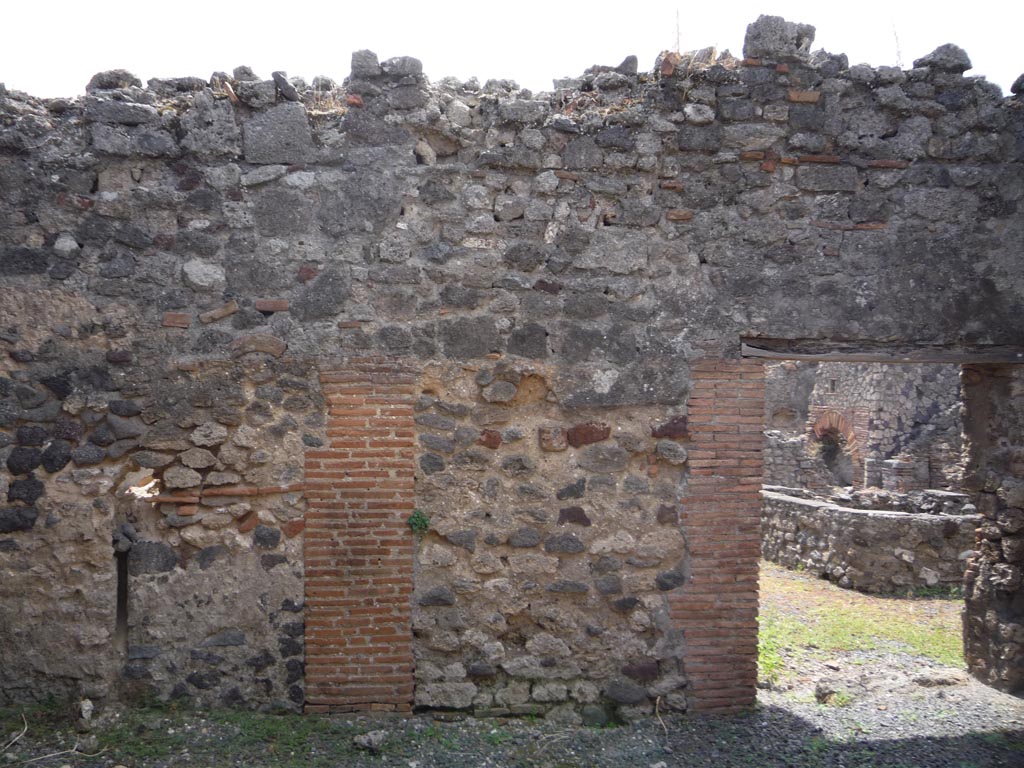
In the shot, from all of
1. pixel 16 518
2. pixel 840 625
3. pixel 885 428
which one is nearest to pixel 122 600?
pixel 16 518

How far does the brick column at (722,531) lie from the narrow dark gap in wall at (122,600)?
316 cm

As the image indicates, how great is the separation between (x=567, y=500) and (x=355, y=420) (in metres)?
1.32

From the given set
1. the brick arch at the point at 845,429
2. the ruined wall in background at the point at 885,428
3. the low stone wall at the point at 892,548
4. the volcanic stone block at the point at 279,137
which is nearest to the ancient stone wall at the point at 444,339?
the volcanic stone block at the point at 279,137

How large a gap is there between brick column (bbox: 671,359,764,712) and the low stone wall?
5.67m

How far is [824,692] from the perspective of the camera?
5.75m

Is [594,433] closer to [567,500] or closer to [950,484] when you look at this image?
[567,500]

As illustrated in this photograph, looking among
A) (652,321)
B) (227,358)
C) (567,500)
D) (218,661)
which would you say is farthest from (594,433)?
(218,661)

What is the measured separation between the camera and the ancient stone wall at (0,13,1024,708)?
15.4 feet

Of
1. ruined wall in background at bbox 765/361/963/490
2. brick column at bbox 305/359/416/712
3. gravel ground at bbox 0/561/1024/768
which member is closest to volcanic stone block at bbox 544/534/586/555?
brick column at bbox 305/359/416/712

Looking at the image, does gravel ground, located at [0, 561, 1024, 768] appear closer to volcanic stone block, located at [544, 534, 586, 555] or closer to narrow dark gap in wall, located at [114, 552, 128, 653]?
narrow dark gap in wall, located at [114, 552, 128, 653]

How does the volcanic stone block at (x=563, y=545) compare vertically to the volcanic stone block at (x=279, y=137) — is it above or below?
below

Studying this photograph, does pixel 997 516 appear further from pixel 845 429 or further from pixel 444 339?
pixel 845 429

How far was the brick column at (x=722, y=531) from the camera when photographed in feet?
16.4

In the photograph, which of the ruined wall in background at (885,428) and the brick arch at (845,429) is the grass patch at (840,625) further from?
the brick arch at (845,429)
